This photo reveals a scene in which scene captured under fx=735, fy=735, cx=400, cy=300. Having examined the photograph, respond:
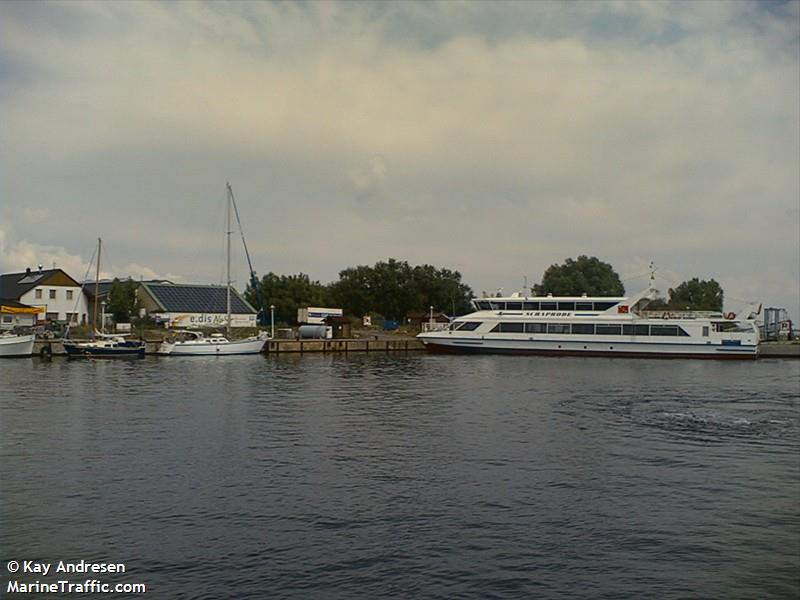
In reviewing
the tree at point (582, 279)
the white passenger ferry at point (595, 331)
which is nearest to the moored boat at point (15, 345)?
the white passenger ferry at point (595, 331)

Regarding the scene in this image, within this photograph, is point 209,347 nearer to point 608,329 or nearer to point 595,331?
point 595,331

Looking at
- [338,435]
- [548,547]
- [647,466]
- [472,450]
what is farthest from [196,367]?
[548,547]

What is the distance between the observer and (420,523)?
1510 cm

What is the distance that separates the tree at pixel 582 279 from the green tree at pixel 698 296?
14614 mm

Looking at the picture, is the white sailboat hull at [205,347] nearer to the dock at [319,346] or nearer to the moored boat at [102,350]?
the dock at [319,346]

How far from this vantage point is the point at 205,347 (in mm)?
68250

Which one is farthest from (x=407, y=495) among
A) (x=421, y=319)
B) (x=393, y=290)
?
(x=393, y=290)

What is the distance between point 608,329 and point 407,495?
63.8 m

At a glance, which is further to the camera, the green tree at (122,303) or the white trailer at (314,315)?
the white trailer at (314,315)

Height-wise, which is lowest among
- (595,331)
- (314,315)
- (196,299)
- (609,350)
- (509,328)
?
(609,350)

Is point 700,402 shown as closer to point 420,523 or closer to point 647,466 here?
point 647,466

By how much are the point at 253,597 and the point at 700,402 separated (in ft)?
95.8

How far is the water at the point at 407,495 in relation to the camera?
12570 mm

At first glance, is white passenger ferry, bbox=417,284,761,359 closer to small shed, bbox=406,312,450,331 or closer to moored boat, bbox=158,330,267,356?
moored boat, bbox=158,330,267,356
